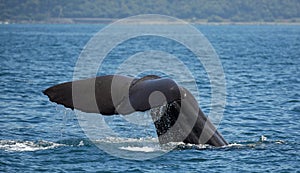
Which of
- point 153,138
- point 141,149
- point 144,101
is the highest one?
point 144,101

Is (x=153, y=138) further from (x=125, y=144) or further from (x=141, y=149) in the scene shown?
(x=141, y=149)

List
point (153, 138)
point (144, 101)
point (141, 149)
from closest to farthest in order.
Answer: point (144, 101), point (141, 149), point (153, 138)

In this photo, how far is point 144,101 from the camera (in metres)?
9.03

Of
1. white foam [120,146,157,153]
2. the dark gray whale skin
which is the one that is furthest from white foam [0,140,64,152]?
the dark gray whale skin

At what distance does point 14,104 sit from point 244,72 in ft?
51.2

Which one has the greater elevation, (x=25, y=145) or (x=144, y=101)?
(x=144, y=101)

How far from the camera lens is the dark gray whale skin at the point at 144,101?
29.6 ft

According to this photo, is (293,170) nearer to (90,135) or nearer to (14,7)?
(90,135)

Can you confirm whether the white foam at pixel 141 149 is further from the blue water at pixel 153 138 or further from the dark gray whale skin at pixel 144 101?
the dark gray whale skin at pixel 144 101

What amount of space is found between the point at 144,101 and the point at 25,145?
4329 mm

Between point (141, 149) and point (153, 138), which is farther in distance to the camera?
point (153, 138)

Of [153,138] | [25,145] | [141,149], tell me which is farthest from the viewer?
[153,138]

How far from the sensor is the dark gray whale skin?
9.02 meters

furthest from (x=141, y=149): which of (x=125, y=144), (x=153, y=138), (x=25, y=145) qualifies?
(x=25, y=145)
